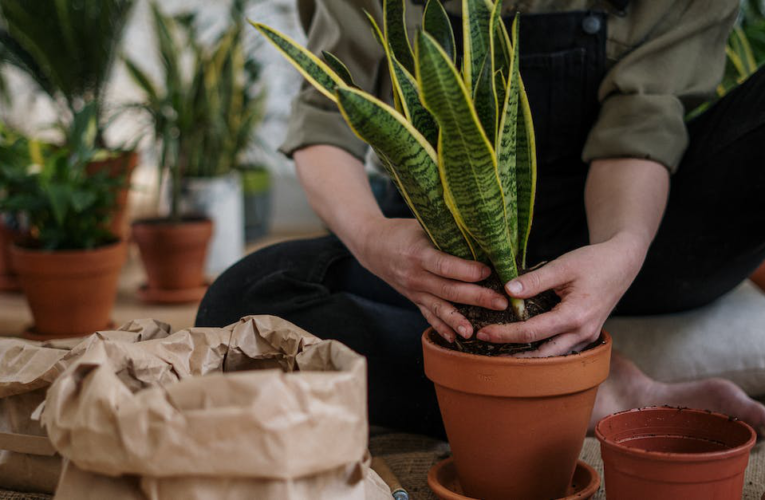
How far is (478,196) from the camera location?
766 millimetres

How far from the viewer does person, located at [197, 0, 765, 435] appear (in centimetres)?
112

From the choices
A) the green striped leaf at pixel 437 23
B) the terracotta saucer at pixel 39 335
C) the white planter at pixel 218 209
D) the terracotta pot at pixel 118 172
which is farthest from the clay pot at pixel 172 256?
the green striped leaf at pixel 437 23

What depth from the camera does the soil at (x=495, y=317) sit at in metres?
0.87

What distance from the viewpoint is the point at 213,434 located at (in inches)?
25.1

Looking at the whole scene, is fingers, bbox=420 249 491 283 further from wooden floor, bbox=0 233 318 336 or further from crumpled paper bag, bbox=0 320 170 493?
wooden floor, bbox=0 233 318 336

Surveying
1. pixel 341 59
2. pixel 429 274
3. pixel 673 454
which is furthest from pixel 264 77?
pixel 673 454

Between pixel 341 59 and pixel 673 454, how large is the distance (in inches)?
30.2

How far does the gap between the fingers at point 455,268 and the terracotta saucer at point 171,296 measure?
56.9 inches

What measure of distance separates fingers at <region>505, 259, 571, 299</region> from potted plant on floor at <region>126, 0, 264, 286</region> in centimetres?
160

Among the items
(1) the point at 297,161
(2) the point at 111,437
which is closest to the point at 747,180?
(1) the point at 297,161

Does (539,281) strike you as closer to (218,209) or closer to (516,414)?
(516,414)

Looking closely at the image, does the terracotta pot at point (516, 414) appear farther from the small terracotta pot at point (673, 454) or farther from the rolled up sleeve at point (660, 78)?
the rolled up sleeve at point (660, 78)

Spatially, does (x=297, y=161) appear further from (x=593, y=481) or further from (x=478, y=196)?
(x=593, y=481)

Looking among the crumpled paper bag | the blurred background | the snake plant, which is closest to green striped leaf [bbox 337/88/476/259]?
the snake plant
